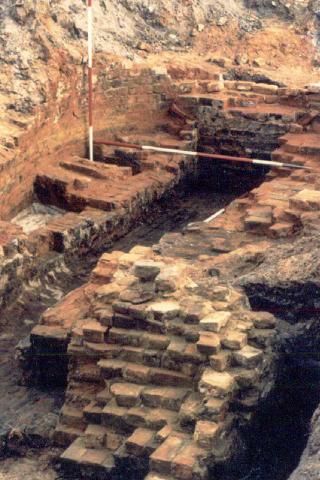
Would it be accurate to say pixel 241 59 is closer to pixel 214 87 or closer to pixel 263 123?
pixel 214 87

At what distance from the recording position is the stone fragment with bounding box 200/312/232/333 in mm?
6148

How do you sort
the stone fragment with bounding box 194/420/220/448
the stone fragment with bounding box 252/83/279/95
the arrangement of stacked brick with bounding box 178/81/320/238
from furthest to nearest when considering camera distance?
the stone fragment with bounding box 252/83/279/95
the arrangement of stacked brick with bounding box 178/81/320/238
the stone fragment with bounding box 194/420/220/448

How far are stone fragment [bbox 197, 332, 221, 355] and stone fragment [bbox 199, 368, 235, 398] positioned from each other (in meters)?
0.15

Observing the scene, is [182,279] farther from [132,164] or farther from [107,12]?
[107,12]

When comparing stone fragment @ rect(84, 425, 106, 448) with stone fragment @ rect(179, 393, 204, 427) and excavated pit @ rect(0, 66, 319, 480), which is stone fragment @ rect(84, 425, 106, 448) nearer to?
excavated pit @ rect(0, 66, 319, 480)

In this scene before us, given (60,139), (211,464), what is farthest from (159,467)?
(60,139)

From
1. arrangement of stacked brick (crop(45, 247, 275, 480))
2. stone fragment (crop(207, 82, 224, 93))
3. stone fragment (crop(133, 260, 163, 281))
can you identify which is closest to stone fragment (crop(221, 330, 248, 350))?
arrangement of stacked brick (crop(45, 247, 275, 480))

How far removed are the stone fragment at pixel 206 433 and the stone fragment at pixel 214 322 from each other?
0.73 meters

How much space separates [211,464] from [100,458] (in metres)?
0.88

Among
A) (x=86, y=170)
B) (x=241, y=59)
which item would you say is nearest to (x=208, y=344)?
(x=86, y=170)

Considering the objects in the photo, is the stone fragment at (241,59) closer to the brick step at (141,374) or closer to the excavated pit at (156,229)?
the excavated pit at (156,229)

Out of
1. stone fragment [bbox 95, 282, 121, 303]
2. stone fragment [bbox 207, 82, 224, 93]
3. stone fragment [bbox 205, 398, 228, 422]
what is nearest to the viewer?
stone fragment [bbox 205, 398, 228, 422]

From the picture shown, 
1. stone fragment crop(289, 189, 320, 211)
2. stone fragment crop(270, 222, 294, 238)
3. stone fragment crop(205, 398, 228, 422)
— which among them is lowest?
stone fragment crop(205, 398, 228, 422)

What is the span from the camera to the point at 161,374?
6145mm
